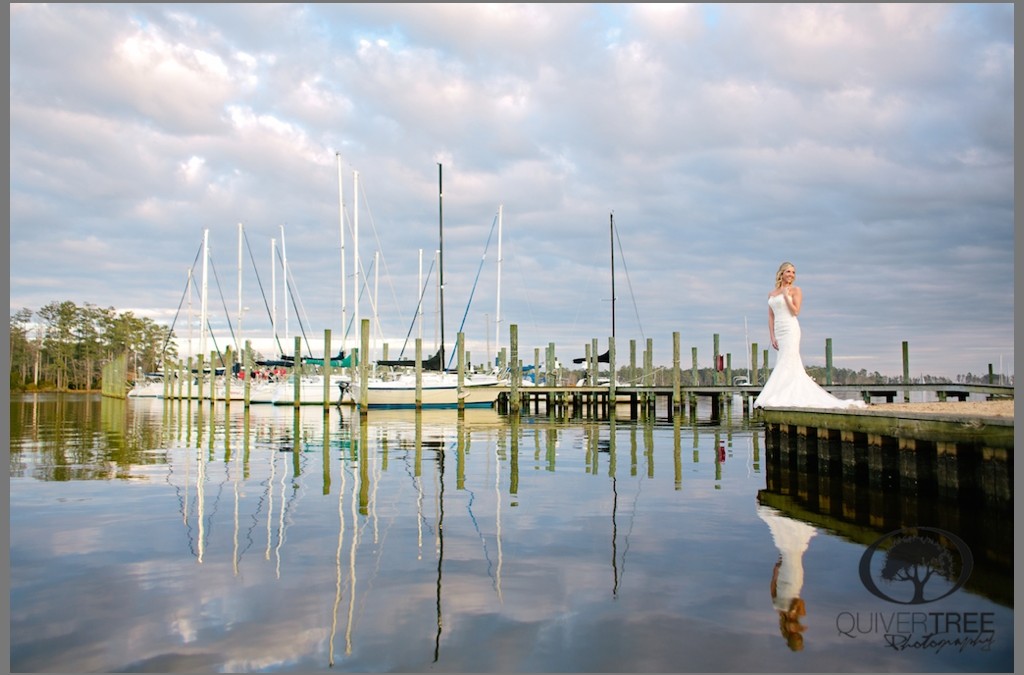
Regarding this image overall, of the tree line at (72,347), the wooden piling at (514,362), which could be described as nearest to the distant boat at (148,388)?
the tree line at (72,347)

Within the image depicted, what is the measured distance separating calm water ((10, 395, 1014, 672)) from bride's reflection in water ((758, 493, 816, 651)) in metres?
0.03

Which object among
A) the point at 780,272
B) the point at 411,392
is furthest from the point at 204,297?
the point at 780,272

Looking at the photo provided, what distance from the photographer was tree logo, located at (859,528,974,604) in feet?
21.3

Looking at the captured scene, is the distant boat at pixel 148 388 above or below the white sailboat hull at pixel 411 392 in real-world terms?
below

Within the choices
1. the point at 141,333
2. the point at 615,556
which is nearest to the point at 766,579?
the point at 615,556

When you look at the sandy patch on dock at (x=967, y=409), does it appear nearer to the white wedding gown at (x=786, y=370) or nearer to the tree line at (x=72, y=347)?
the white wedding gown at (x=786, y=370)

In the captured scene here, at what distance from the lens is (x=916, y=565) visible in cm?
744

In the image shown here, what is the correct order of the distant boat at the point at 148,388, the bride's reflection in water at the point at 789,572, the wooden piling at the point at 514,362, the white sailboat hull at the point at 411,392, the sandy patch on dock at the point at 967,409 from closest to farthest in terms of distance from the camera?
1. the bride's reflection in water at the point at 789,572
2. the sandy patch on dock at the point at 967,409
3. the wooden piling at the point at 514,362
4. the white sailboat hull at the point at 411,392
5. the distant boat at the point at 148,388

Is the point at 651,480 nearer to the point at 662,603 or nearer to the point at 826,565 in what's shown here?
the point at 826,565

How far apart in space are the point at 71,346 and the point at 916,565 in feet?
429

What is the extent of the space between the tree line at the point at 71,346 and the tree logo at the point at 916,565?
11682 cm

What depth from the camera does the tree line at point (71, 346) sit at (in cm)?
11444

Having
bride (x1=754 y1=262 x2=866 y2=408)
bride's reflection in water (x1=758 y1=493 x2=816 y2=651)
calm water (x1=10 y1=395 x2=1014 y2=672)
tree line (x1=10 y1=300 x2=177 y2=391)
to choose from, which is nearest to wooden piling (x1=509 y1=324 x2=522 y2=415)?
bride (x1=754 y1=262 x2=866 y2=408)

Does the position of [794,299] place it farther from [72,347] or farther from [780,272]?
[72,347]
